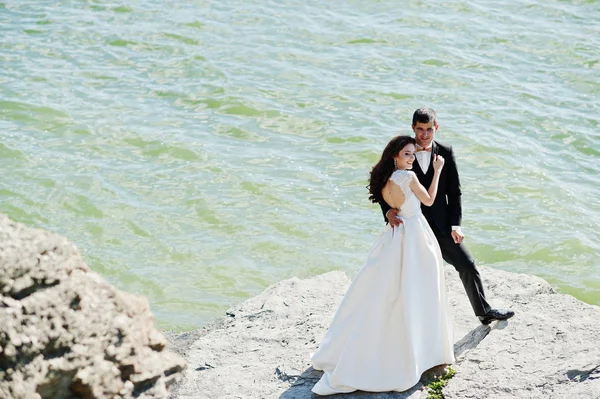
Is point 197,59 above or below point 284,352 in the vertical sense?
above

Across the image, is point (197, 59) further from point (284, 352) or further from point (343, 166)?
point (284, 352)

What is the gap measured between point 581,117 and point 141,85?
22.8ft

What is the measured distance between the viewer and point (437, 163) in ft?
22.5

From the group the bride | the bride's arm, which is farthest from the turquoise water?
the bride's arm

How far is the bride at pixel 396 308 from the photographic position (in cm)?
648

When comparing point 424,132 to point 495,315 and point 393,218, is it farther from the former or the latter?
point 495,315

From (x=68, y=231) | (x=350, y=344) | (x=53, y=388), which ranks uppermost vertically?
(x=53, y=388)

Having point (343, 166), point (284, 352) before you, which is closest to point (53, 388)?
point (284, 352)

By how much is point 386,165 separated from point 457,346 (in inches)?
62.3

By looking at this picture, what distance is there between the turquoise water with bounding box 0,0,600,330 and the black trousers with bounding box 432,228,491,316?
3.09 metres

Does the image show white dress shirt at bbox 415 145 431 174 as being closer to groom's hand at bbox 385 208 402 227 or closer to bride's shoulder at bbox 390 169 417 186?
bride's shoulder at bbox 390 169 417 186

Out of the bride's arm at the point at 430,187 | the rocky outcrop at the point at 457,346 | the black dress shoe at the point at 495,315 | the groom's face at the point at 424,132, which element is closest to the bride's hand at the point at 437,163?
the bride's arm at the point at 430,187

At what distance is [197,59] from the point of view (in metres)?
15.6

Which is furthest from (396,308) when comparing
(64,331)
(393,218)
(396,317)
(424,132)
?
(64,331)
